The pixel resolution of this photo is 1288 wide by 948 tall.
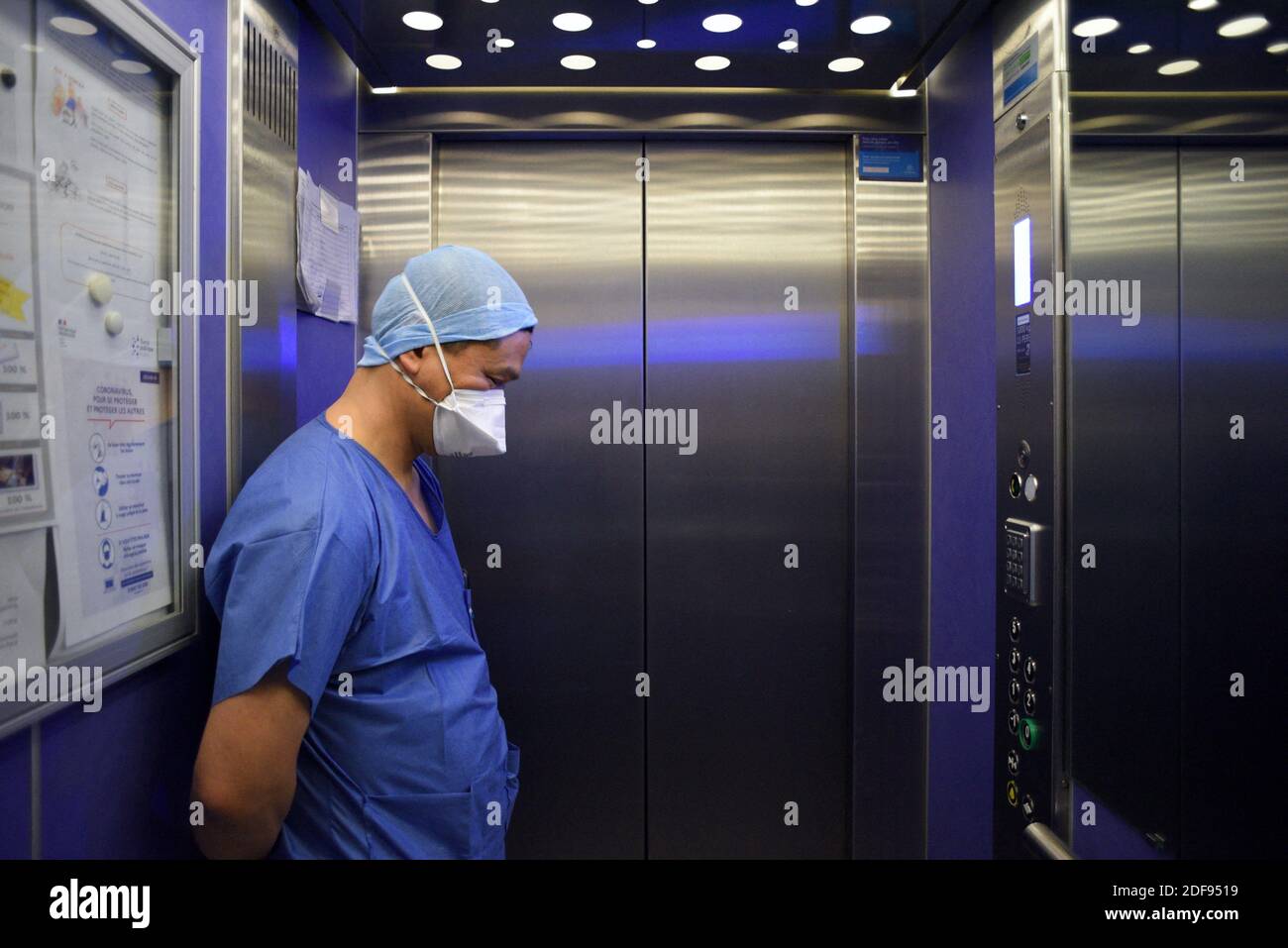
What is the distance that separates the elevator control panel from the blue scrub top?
1204 millimetres

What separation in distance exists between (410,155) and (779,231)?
1.23 metres

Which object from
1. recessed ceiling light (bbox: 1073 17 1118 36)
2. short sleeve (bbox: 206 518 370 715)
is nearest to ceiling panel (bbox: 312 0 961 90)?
recessed ceiling light (bbox: 1073 17 1118 36)

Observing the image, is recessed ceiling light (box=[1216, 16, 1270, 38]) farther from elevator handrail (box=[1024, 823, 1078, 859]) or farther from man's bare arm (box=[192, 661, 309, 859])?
man's bare arm (box=[192, 661, 309, 859])

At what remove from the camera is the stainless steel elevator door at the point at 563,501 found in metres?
2.51

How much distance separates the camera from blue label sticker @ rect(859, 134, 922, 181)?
8.09ft

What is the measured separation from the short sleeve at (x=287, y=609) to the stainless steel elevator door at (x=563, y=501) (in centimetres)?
122

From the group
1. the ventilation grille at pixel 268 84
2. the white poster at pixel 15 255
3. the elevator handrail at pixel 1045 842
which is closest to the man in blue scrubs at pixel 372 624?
the white poster at pixel 15 255

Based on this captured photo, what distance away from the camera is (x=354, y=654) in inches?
53.5

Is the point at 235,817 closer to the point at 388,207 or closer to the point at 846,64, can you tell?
the point at 388,207

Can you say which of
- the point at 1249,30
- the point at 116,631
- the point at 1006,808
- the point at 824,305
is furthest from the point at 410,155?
the point at 1006,808

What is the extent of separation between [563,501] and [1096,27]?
185 cm

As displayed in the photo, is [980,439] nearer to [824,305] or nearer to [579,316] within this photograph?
[824,305]

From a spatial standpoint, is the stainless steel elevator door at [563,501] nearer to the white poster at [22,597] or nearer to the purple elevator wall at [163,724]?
the purple elevator wall at [163,724]

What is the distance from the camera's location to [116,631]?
1276 mm
